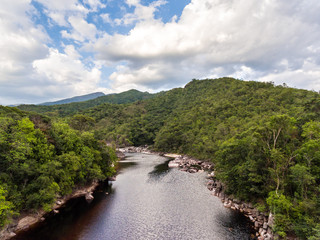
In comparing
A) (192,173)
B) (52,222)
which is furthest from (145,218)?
(192,173)

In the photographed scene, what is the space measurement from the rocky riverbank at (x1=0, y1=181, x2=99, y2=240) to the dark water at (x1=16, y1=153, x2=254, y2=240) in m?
1.80

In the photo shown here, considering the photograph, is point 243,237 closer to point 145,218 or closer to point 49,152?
point 145,218

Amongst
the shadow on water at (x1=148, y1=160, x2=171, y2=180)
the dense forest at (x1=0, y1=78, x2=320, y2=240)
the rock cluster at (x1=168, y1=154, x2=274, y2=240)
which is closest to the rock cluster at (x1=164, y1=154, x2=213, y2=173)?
the shadow on water at (x1=148, y1=160, x2=171, y2=180)

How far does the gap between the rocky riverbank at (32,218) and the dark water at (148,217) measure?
70.9 inches

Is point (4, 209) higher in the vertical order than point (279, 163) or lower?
lower

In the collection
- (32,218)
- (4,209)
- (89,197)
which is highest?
(4,209)

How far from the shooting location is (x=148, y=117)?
174 m

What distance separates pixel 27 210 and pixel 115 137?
102625 millimetres

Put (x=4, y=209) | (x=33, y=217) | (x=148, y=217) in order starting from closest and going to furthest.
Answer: (x=4, y=209), (x=33, y=217), (x=148, y=217)

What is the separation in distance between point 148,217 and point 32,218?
20.3 meters

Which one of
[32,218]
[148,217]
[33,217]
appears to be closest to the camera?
[32,218]

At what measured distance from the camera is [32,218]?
32250 millimetres

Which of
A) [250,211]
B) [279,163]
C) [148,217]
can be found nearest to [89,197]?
[148,217]

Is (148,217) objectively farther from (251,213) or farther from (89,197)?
(251,213)
